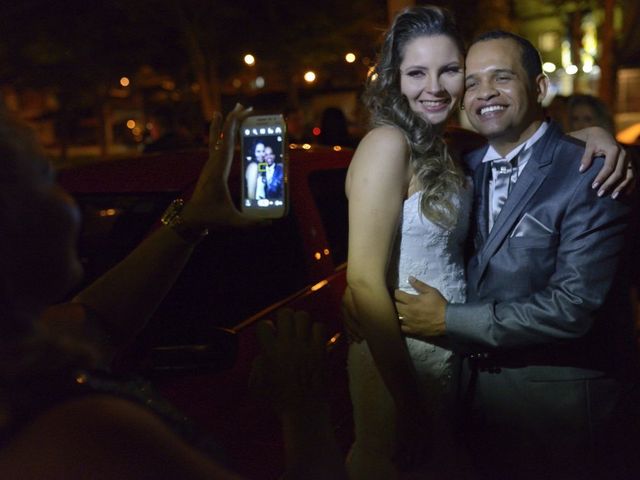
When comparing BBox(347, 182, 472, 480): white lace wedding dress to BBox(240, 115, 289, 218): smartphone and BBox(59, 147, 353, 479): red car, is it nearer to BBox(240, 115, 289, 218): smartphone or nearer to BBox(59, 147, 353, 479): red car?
BBox(59, 147, 353, 479): red car

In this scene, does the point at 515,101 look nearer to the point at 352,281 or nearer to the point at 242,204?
the point at 352,281

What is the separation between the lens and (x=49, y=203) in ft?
3.22

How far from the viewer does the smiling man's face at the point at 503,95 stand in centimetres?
242

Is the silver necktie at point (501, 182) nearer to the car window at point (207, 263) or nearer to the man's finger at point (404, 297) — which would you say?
the man's finger at point (404, 297)

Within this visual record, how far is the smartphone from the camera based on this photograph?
9.00 ft

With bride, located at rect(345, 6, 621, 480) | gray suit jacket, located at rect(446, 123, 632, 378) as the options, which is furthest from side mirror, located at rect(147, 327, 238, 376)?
gray suit jacket, located at rect(446, 123, 632, 378)

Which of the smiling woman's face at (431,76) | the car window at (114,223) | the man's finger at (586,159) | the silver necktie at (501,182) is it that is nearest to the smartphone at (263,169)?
the car window at (114,223)

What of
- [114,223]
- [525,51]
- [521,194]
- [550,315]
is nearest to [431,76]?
[525,51]

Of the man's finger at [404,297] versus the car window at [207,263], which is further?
the car window at [207,263]

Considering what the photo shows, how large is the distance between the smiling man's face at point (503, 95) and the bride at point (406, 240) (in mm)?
96

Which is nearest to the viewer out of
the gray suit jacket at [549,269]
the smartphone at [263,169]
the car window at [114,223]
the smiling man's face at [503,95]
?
the gray suit jacket at [549,269]

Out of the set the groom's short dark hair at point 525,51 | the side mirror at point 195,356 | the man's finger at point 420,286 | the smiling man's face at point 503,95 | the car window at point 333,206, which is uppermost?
the groom's short dark hair at point 525,51

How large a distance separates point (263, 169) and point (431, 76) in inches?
29.2

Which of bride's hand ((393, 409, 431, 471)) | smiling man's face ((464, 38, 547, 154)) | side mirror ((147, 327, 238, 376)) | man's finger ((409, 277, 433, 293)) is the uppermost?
smiling man's face ((464, 38, 547, 154))
